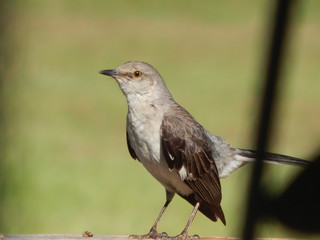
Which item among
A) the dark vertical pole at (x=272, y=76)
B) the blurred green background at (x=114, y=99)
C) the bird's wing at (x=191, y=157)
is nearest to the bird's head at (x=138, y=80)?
the bird's wing at (x=191, y=157)

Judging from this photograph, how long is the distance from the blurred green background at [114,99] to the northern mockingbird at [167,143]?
31 cm

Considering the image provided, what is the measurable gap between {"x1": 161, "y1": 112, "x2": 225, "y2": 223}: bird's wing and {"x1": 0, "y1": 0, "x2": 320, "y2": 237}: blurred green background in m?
0.26

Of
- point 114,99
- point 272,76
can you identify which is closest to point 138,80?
point 272,76

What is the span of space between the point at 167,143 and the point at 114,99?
930 cm

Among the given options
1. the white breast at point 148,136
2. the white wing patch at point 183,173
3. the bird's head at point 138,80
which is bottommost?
the white wing patch at point 183,173

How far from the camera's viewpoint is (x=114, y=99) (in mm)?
14742

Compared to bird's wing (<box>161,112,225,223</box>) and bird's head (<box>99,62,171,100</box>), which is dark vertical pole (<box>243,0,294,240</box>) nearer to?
bird's wing (<box>161,112,225,223</box>)

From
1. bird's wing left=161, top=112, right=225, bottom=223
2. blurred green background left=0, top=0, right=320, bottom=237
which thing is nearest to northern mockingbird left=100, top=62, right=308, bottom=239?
bird's wing left=161, top=112, right=225, bottom=223

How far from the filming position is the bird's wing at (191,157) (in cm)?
553

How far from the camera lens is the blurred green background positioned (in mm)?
9102

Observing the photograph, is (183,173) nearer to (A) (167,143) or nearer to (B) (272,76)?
(A) (167,143)

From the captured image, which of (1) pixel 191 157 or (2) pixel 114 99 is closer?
(1) pixel 191 157

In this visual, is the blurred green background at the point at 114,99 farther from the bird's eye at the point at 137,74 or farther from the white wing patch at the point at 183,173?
the bird's eye at the point at 137,74

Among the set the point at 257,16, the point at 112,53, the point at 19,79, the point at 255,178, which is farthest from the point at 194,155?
the point at 257,16
